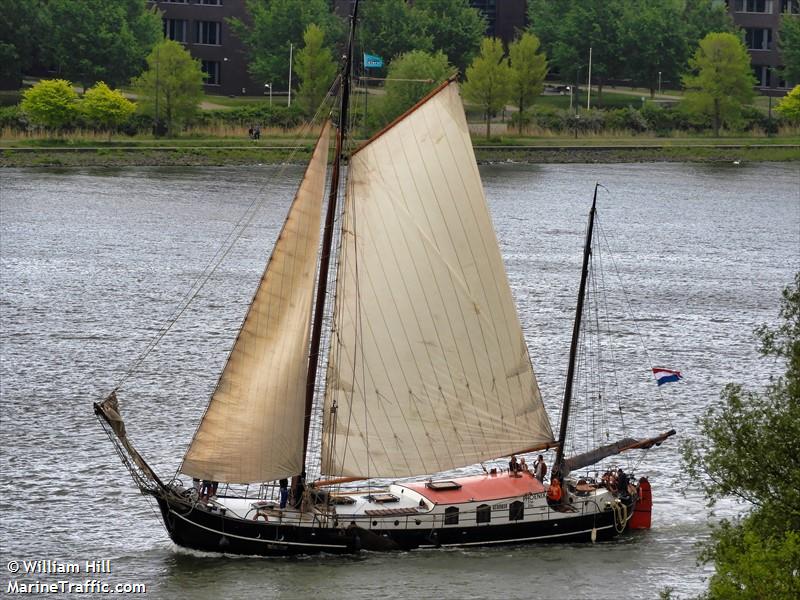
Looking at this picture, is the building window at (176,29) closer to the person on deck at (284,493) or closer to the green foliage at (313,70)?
the green foliage at (313,70)

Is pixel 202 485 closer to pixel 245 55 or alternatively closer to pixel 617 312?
pixel 617 312

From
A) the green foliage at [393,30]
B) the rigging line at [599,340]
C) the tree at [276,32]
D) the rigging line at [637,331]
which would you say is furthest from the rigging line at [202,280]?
the green foliage at [393,30]

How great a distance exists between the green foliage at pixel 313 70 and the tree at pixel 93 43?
724 inches

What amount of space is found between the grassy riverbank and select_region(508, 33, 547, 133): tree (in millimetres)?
5161

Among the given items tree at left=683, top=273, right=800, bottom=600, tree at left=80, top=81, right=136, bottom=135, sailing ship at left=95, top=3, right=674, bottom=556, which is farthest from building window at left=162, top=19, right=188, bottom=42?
tree at left=683, top=273, right=800, bottom=600

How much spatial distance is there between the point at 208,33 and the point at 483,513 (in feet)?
492

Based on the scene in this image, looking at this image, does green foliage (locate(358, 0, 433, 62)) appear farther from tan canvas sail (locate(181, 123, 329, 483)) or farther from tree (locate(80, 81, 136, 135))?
tan canvas sail (locate(181, 123, 329, 483))

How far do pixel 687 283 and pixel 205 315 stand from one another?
107 feet

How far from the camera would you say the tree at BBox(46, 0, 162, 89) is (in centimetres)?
17638

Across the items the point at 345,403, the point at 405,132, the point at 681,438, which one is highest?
the point at 405,132

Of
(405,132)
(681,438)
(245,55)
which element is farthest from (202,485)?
(245,55)

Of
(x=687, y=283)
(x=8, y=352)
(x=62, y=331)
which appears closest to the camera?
(x=8, y=352)

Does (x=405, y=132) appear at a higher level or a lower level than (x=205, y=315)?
higher

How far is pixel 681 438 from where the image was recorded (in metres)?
65.6
